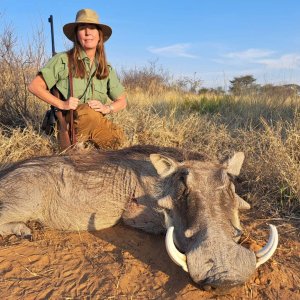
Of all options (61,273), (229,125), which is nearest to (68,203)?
(61,273)

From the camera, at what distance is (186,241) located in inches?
94.0

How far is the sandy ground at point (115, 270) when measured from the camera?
236 centimetres

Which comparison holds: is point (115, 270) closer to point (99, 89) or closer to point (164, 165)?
point (164, 165)

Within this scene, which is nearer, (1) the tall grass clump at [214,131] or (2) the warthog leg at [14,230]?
(2) the warthog leg at [14,230]

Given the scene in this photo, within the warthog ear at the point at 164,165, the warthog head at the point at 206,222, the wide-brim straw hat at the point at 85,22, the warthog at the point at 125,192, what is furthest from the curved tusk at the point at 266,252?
the wide-brim straw hat at the point at 85,22

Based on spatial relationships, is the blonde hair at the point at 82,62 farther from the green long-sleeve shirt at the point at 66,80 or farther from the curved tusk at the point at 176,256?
the curved tusk at the point at 176,256

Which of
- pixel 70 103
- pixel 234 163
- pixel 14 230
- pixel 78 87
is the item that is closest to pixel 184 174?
pixel 234 163

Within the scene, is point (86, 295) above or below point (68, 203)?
below

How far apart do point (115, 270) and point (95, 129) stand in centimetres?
227

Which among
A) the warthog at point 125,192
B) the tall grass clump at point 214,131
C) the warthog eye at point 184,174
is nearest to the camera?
the warthog at point 125,192

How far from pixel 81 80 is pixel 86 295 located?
2.70m

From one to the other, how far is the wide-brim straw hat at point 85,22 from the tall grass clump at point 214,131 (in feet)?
4.32

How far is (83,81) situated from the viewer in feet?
14.8

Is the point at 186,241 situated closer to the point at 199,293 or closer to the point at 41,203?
the point at 199,293
